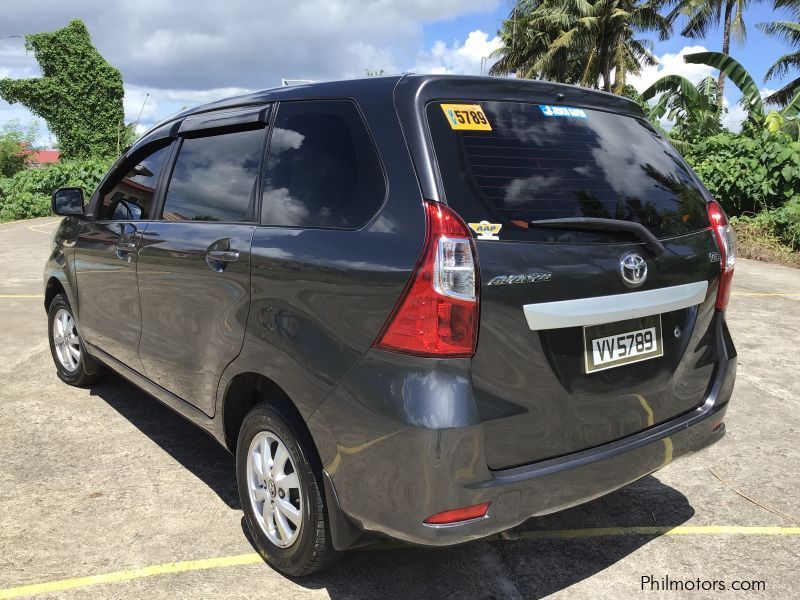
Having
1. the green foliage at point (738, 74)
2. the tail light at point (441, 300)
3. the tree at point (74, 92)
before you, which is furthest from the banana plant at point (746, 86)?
the tree at point (74, 92)

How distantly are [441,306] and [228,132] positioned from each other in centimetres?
159

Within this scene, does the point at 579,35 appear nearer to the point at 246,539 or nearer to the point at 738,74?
the point at 738,74

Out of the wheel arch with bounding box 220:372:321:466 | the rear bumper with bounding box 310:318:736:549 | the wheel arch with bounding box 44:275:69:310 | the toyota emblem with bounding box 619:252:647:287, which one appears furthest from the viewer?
the wheel arch with bounding box 44:275:69:310

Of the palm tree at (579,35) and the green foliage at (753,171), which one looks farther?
the palm tree at (579,35)

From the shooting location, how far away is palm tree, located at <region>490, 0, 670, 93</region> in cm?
3325

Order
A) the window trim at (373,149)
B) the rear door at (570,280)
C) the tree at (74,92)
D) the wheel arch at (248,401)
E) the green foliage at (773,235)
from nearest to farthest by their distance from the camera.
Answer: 1. the rear door at (570,280)
2. the window trim at (373,149)
3. the wheel arch at (248,401)
4. the green foliage at (773,235)
5. the tree at (74,92)

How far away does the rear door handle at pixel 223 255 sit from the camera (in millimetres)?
2748

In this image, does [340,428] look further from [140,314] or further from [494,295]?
[140,314]

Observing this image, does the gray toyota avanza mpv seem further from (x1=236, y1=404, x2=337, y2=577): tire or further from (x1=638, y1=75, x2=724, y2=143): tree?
(x1=638, y1=75, x2=724, y2=143): tree

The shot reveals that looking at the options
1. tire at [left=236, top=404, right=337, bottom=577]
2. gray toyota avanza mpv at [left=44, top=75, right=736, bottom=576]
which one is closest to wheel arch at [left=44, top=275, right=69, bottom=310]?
gray toyota avanza mpv at [left=44, top=75, right=736, bottom=576]

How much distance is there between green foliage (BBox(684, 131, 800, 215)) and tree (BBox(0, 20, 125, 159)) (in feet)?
111

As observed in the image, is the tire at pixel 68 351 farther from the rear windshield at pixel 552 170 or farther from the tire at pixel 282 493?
the rear windshield at pixel 552 170

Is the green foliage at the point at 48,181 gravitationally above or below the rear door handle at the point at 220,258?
above

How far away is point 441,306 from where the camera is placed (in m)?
2.06
